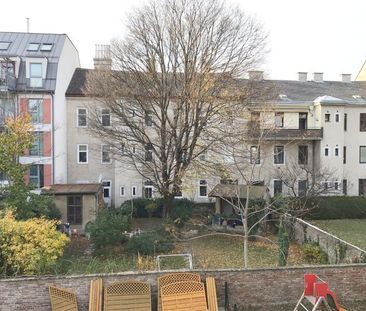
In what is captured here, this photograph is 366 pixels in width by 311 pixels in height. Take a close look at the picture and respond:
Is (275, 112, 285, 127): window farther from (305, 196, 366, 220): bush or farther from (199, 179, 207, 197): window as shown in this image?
(199, 179, 207, 197): window

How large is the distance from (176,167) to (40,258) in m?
12.3

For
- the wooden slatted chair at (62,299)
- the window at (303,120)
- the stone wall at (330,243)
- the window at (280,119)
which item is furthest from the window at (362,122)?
the wooden slatted chair at (62,299)

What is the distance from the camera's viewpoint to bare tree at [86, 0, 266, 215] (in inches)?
864

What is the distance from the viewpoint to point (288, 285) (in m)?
11.0

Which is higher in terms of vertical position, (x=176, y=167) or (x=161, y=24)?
(x=161, y=24)

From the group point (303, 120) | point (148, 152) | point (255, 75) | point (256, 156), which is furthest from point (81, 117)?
point (256, 156)

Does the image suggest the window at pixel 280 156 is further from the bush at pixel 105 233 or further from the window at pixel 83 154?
the bush at pixel 105 233

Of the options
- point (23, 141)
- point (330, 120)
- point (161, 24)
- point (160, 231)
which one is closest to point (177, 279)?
point (160, 231)

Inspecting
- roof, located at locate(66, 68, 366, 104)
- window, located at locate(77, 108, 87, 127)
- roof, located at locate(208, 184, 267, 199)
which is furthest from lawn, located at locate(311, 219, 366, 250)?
window, located at locate(77, 108, 87, 127)

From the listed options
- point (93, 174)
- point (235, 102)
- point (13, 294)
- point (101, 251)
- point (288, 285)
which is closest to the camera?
point (13, 294)

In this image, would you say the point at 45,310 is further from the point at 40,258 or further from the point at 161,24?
the point at 161,24

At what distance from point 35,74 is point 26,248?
20.0 meters

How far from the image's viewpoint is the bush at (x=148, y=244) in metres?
18.5

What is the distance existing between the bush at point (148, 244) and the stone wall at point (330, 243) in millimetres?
7189
